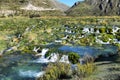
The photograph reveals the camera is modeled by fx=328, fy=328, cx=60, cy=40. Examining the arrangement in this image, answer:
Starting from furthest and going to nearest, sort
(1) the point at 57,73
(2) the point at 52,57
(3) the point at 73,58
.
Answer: (2) the point at 52,57, (3) the point at 73,58, (1) the point at 57,73

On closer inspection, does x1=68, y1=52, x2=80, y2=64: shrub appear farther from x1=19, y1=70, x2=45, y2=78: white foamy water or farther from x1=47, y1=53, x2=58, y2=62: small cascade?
x1=19, y1=70, x2=45, y2=78: white foamy water

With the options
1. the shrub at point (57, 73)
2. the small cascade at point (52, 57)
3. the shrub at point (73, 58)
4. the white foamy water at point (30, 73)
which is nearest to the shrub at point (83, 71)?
the shrub at point (57, 73)

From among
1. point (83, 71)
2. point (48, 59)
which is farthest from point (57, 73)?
point (48, 59)

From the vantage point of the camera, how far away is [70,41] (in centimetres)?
4350

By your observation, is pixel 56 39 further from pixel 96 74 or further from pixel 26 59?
pixel 96 74

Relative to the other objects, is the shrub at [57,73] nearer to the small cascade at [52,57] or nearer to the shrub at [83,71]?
the shrub at [83,71]

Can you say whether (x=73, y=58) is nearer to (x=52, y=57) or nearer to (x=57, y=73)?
(x=52, y=57)

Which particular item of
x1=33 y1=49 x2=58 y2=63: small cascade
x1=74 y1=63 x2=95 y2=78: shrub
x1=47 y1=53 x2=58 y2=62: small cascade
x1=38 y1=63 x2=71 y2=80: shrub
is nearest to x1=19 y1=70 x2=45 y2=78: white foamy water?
x1=38 y1=63 x2=71 y2=80: shrub

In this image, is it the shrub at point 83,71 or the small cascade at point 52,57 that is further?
the small cascade at point 52,57

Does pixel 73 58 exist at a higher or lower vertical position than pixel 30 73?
higher

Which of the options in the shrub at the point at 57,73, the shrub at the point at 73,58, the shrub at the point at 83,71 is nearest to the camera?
the shrub at the point at 83,71

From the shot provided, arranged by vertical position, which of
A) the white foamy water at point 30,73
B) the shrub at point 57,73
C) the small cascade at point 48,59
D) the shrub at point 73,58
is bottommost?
the small cascade at point 48,59

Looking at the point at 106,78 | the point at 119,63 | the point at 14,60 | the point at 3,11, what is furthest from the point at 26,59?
the point at 3,11

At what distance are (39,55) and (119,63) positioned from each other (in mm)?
11600
